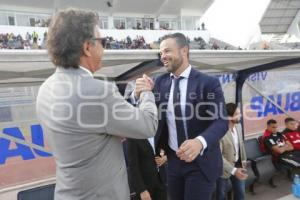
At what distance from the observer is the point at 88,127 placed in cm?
133

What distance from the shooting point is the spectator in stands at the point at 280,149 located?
5.70 metres

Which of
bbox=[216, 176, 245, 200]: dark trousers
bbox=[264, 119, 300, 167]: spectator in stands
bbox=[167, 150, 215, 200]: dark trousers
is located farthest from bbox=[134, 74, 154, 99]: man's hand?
bbox=[264, 119, 300, 167]: spectator in stands

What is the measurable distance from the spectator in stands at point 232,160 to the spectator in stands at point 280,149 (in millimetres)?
1805

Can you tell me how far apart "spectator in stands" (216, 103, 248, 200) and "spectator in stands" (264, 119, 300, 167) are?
1.80 metres

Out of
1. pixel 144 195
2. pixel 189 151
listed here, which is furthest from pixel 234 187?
pixel 189 151

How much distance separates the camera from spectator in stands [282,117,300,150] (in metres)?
6.07

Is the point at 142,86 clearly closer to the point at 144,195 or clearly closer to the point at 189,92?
the point at 189,92

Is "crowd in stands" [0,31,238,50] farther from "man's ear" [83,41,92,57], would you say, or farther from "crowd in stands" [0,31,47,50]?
"man's ear" [83,41,92,57]

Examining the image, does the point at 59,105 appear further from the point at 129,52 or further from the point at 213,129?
the point at 129,52

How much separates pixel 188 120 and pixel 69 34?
38.7 inches

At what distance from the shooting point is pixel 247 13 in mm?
39469

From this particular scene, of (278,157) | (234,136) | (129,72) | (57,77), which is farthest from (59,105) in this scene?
(278,157)

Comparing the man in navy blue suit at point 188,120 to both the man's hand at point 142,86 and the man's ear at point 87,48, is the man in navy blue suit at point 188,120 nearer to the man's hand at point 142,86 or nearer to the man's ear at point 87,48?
the man's hand at point 142,86

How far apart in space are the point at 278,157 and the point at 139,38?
18.3 metres
